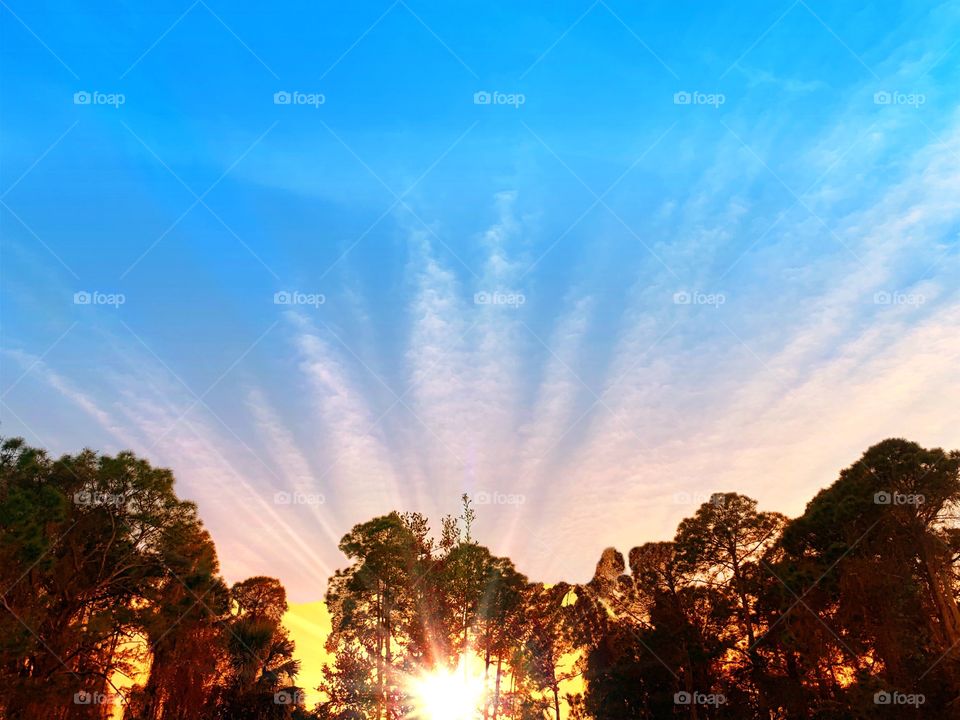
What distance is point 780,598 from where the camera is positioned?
3772 cm

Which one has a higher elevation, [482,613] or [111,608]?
[111,608]

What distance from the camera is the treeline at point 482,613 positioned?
2477cm

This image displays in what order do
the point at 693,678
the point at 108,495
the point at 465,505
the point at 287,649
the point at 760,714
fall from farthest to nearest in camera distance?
the point at 287,649, the point at 693,678, the point at 760,714, the point at 108,495, the point at 465,505

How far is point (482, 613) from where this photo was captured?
2584 cm

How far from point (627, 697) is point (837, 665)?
15560 mm

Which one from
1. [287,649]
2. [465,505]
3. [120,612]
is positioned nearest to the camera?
[465,505]

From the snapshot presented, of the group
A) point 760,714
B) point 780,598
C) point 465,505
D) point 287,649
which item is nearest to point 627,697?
point 760,714

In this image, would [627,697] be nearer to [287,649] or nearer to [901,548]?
[901,548]

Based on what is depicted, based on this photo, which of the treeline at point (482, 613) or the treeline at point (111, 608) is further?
the treeline at point (111, 608)

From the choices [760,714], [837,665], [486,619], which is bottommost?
[760,714]

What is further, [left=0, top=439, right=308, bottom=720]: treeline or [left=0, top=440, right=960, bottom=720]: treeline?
[left=0, top=439, right=308, bottom=720]: treeline

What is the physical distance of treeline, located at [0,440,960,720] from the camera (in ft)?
81.3

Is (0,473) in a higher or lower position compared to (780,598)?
higher

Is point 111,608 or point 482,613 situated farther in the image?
point 111,608
